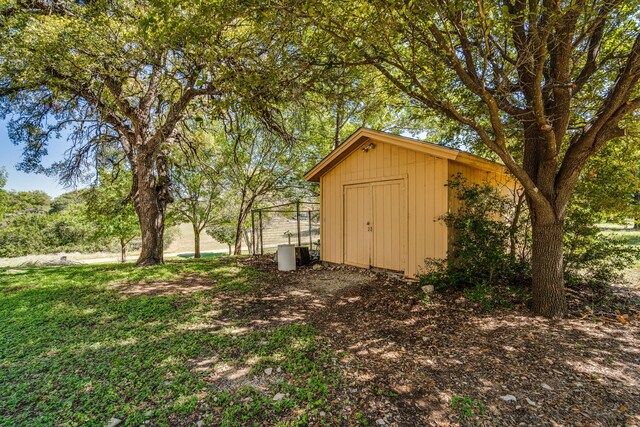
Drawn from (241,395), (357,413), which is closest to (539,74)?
(357,413)

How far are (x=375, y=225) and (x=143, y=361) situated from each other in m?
5.00

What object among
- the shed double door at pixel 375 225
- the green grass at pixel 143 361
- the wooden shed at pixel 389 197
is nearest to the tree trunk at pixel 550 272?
the wooden shed at pixel 389 197

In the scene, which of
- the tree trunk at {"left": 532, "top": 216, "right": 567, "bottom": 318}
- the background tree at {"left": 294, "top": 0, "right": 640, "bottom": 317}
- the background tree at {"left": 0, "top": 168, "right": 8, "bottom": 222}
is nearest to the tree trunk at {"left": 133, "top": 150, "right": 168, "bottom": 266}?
the background tree at {"left": 294, "top": 0, "right": 640, "bottom": 317}

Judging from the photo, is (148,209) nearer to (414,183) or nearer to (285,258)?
(285,258)

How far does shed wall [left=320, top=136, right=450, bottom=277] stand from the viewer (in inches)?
211

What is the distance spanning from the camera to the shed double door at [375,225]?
20.2ft

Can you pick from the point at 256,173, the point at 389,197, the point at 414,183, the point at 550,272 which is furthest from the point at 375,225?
the point at 256,173

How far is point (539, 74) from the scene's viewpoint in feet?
10.5

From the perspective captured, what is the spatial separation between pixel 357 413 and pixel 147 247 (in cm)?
766

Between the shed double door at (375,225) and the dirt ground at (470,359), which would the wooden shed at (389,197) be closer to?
the shed double door at (375,225)

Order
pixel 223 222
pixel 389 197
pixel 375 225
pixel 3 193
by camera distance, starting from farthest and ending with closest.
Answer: pixel 223 222 < pixel 3 193 < pixel 375 225 < pixel 389 197

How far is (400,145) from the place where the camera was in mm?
5797

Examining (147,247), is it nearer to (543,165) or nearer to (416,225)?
(416,225)

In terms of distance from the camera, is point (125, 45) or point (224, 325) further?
point (125, 45)
